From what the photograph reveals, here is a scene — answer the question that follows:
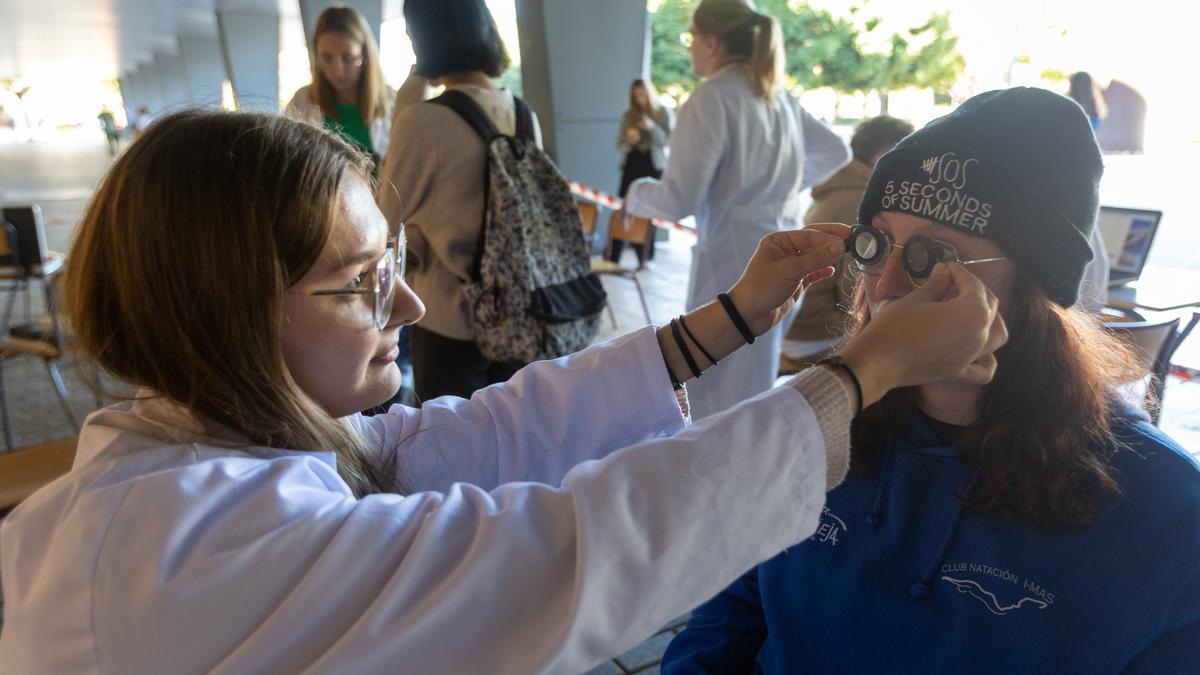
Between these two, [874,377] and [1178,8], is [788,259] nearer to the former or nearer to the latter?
[874,377]

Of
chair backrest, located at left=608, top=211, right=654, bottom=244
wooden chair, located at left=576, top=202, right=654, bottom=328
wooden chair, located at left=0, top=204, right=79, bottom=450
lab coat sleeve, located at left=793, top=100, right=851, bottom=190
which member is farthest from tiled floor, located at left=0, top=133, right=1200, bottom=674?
lab coat sleeve, located at left=793, top=100, right=851, bottom=190

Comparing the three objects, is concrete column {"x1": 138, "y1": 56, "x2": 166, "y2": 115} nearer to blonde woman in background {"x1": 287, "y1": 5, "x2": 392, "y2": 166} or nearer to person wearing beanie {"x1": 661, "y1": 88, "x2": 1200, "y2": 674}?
blonde woman in background {"x1": 287, "y1": 5, "x2": 392, "y2": 166}

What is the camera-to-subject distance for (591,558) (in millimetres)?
791

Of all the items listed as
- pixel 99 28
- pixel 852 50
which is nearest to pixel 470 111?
pixel 852 50

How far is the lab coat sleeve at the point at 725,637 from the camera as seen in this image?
1.47 meters

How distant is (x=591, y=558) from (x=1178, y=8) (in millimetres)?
9770

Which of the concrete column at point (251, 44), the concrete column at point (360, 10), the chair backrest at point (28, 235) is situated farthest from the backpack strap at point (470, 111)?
the concrete column at point (251, 44)

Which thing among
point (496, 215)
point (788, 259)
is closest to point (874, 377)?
point (788, 259)

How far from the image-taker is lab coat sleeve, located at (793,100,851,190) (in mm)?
3691

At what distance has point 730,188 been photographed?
3.39 metres

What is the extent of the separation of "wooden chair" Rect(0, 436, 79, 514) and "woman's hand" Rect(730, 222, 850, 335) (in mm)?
1905

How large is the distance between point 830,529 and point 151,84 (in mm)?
Answer: 42765

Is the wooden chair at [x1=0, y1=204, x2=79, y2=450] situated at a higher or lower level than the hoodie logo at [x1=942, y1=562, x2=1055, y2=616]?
lower

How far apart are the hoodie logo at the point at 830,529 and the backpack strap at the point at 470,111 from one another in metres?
1.64
